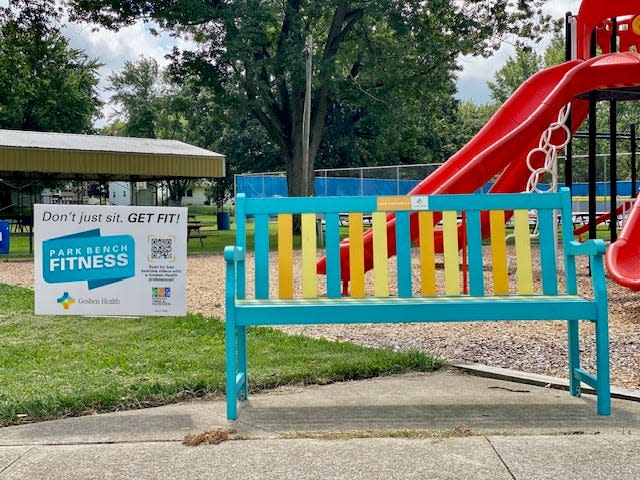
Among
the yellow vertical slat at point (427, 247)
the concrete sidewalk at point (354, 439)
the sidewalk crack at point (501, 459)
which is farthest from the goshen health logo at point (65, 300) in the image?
the sidewalk crack at point (501, 459)

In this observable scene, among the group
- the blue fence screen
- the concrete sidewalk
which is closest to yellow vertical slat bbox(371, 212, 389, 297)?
the concrete sidewalk

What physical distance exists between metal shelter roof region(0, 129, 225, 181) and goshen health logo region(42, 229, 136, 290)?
17.4m

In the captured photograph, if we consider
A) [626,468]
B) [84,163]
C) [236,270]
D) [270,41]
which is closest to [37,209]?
[236,270]

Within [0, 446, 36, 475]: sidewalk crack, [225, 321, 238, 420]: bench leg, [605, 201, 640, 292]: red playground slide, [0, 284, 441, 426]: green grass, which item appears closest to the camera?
[0, 446, 36, 475]: sidewalk crack

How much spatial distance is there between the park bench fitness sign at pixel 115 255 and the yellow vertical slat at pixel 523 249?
2.64m

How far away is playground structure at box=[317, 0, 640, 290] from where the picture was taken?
9469 mm

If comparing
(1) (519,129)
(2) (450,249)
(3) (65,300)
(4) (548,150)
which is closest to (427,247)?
(2) (450,249)

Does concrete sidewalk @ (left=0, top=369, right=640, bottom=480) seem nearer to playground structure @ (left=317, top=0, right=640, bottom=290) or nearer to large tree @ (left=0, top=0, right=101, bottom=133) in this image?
playground structure @ (left=317, top=0, right=640, bottom=290)

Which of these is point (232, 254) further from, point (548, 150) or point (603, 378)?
point (548, 150)

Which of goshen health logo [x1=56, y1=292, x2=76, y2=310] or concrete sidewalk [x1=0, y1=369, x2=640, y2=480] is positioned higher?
goshen health logo [x1=56, y1=292, x2=76, y2=310]

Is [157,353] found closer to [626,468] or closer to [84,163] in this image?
[626,468]

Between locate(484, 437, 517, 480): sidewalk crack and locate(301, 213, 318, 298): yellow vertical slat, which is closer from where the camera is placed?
locate(484, 437, 517, 480): sidewalk crack

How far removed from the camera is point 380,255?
480 centimetres

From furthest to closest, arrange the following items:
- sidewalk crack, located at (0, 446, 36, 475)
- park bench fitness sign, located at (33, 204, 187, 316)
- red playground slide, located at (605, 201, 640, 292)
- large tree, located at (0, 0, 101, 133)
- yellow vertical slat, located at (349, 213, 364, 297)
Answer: large tree, located at (0, 0, 101, 133)
red playground slide, located at (605, 201, 640, 292)
park bench fitness sign, located at (33, 204, 187, 316)
yellow vertical slat, located at (349, 213, 364, 297)
sidewalk crack, located at (0, 446, 36, 475)
